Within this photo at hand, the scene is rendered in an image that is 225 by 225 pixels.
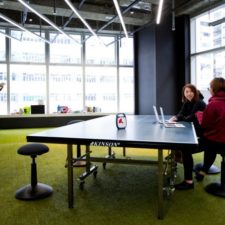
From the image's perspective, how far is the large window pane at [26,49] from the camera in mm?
9414

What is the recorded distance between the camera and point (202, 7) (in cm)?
761

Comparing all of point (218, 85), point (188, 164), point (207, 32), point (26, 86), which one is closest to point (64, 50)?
point (26, 86)

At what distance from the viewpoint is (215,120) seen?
2.88m

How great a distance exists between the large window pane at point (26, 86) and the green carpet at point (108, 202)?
19.1ft

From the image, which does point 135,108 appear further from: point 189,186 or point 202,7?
point 189,186

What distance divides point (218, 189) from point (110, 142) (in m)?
1.57

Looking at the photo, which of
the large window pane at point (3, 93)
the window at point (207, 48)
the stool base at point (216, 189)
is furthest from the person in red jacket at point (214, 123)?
the large window pane at point (3, 93)

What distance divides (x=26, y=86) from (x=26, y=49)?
4.36ft

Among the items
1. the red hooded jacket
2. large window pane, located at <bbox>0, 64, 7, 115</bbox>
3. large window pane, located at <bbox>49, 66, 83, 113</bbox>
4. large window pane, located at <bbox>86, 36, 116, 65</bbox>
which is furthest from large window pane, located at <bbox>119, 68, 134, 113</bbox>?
the red hooded jacket

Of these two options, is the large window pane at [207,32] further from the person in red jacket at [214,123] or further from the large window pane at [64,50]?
the person in red jacket at [214,123]

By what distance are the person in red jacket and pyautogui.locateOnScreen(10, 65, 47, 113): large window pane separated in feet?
25.0

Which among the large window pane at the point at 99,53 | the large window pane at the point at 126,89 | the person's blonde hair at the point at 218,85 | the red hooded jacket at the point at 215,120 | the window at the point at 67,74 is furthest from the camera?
the large window pane at the point at 126,89

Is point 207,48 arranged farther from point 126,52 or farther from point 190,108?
point 190,108

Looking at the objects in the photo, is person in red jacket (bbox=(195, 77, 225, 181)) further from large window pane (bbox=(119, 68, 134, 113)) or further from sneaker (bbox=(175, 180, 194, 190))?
large window pane (bbox=(119, 68, 134, 113))
